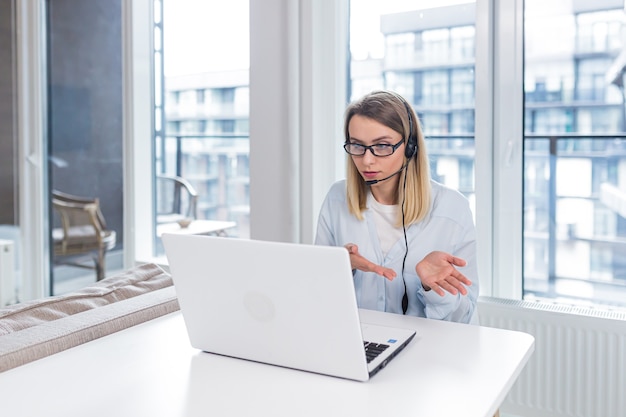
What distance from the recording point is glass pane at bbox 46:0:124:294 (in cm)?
362

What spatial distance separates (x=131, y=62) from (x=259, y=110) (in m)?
0.98

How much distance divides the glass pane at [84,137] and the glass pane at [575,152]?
7.29 ft

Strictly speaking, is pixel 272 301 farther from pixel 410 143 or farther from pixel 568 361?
pixel 568 361

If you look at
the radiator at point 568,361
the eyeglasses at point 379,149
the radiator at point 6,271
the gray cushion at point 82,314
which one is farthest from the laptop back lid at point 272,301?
the radiator at point 6,271

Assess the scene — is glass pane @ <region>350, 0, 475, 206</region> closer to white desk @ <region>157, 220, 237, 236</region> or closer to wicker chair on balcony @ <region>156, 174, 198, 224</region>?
white desk @ <region>157, 220, 237, 236</region>

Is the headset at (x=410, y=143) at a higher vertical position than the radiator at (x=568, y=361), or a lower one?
higher

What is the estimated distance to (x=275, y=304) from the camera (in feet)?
3.82

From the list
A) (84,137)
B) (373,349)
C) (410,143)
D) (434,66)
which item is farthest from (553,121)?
(84,137)

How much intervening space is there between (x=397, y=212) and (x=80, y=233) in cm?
252

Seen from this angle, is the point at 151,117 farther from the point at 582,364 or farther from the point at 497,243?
the point at 582,364

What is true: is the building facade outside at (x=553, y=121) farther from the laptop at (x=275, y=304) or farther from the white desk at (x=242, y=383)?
Result: the laptop at (x=275, y=304)

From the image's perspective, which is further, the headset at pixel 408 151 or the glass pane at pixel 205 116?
the glass pane at pixel 205 116

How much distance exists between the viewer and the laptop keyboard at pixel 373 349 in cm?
122

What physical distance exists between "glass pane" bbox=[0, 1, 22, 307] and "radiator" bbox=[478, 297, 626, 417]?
110 inches
